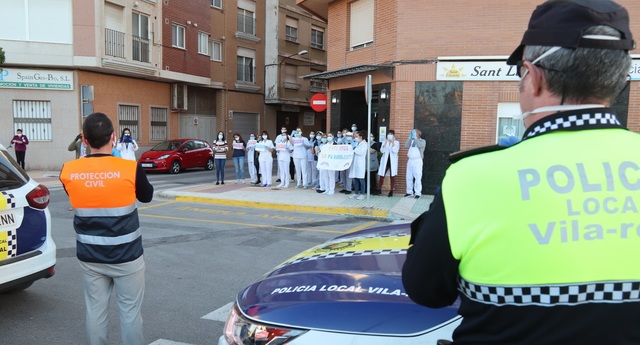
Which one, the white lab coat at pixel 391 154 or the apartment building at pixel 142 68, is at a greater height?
the apartment building at pixel 142 68

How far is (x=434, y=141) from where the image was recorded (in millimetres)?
13656

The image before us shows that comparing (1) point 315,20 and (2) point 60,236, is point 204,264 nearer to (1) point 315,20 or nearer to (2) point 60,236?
(2) point 60,236

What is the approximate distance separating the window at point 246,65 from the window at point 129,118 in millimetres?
8727

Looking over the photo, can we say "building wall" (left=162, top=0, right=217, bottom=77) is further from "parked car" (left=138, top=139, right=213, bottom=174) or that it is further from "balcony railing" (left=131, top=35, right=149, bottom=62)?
"parked car" (left=138, top=139, right=213, bottom=174)

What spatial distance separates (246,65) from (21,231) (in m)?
28.6

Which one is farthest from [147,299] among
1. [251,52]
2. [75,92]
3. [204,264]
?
[251,52]

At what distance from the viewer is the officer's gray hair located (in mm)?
1272

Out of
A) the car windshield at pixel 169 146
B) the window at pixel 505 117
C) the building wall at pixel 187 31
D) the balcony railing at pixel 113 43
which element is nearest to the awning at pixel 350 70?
the window at pixel 505 117

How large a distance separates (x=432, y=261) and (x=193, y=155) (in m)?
22.1

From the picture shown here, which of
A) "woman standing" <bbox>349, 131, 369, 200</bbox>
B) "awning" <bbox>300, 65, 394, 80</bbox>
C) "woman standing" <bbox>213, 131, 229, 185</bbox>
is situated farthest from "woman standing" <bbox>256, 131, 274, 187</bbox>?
"woman standing" <bbox>349, 131, 369, 200</bbox>

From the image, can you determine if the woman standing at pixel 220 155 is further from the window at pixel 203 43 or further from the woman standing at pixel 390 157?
the window at pixel 203 43

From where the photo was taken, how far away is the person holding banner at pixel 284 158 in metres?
15.3

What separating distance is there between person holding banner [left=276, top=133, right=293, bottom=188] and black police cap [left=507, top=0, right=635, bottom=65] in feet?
46.1

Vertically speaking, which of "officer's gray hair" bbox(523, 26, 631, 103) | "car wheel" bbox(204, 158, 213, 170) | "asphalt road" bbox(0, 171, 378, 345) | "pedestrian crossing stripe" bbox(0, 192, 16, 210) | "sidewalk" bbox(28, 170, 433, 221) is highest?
"officer's gray hair" bbox(523, 26, 631, 103)
